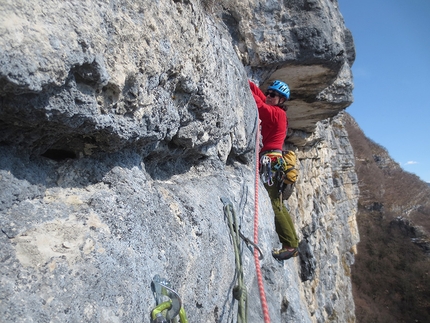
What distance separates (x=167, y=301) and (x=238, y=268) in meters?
1.02

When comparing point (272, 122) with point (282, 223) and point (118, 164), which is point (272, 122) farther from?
point (118, 164)

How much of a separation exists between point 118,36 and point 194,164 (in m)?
1.59

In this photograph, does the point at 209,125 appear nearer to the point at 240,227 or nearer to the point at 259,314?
the point at 240,227

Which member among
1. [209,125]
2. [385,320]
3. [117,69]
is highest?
[209,125]

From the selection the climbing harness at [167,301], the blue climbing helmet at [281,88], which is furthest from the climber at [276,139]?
the climbing harness at [167,301]

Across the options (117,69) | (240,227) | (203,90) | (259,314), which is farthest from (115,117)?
(259,314)

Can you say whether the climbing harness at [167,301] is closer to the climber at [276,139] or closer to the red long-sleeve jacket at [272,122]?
the climber at [276,139]

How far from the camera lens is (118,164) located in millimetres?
2049

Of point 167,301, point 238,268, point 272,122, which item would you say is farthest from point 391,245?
point 167,301

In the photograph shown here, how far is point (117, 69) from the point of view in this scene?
1734 mm

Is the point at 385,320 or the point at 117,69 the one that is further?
the point at 385,320

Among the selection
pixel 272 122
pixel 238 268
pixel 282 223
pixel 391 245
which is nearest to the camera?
pixel 238 268

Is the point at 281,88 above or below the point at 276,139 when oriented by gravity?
above

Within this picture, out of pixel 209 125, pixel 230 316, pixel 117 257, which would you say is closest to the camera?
pixel 117 257
